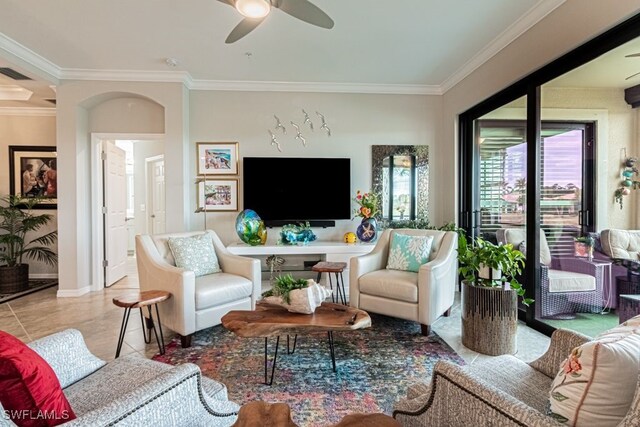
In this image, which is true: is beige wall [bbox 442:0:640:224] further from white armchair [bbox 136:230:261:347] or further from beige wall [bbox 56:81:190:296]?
beige wall [bbox 56:81:190:296]

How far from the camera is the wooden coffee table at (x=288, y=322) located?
6.32ft

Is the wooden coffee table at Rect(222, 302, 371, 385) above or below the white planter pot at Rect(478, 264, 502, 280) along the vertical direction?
below

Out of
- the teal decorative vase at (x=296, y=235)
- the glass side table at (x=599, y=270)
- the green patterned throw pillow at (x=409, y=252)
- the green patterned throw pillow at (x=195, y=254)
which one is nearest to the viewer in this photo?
the glass side table at (x=599, y=270)

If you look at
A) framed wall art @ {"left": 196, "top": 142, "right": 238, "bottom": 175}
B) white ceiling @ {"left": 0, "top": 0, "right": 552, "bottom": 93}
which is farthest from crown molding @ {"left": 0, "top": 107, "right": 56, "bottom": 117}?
framed wall art @ {"left": 196, "top": 142, "right": 238, "bottom": 175}

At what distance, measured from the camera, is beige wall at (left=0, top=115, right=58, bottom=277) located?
504 cm

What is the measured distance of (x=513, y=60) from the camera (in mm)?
3141

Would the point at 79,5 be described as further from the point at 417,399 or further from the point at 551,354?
the point at 551,354

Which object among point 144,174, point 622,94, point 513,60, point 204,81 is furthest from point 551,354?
point 144,174

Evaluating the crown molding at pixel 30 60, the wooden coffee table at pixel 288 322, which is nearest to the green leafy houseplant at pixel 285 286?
the wooden coffee table at pixel 288 322

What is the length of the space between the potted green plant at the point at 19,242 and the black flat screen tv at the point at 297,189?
3116 millimetres

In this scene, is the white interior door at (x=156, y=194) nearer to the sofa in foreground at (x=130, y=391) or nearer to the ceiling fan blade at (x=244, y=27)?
the ceiling fan blade at (x=244, y=27)

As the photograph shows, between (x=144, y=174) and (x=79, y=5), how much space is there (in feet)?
14.9

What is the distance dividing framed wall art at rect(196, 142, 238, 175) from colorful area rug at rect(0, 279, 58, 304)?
2.66m

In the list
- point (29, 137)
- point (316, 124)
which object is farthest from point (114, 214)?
point (316, 124)
